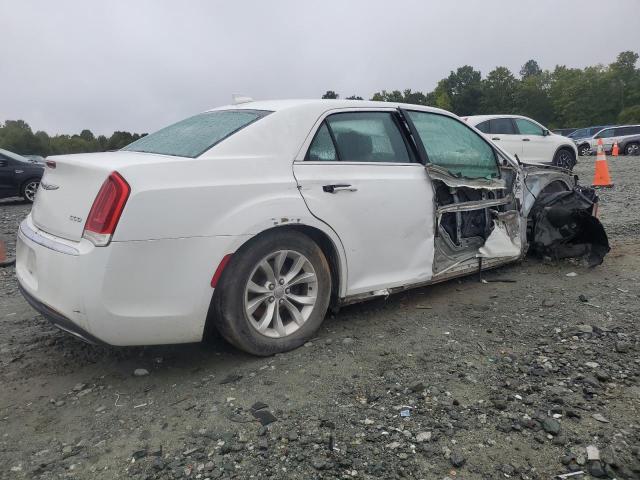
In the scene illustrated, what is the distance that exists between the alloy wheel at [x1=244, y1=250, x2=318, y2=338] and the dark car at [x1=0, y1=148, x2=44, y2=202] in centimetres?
1053

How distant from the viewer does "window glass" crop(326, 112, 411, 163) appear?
3479mm

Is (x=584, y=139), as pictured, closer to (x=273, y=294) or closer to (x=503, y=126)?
(x=503, y=126)

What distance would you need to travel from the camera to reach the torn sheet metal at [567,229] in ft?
15.5

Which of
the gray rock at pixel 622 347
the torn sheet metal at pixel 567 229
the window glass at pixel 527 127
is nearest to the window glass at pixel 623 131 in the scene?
the window glass at pixel 527 127

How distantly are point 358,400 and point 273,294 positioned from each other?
813mm

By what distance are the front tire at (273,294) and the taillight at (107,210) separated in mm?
640

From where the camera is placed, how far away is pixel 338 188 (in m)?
3.29

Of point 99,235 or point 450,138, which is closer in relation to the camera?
point 99,235

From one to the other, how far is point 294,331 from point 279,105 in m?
1.46

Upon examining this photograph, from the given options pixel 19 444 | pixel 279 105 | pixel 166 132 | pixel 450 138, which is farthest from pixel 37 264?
pixel 450 138

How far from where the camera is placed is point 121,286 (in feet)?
8.48

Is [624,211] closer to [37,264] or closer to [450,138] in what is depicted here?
[450,138]

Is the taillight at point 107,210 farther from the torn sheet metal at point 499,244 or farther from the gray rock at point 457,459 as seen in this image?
the torn sheet metal at point 499,244

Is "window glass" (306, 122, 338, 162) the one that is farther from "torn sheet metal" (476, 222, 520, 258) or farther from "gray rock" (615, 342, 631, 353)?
"gray rock" (615, 342, 631, 353)
